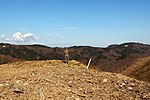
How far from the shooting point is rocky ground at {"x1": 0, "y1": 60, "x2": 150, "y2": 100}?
945 centimetres

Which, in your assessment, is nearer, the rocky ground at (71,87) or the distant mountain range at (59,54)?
the rocky ground at (71,87)

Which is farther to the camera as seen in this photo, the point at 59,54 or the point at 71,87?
the point at 59,54

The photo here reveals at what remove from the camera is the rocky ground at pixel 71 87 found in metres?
9.45

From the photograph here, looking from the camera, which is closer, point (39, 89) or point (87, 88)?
point (39, 89)

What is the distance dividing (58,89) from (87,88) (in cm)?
120

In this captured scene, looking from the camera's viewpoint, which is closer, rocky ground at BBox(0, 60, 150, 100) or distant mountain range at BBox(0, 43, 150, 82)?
rocky ground at BBox(0, 60, 150, 100)

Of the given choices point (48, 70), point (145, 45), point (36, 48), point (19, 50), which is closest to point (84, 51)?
point (36, 48)

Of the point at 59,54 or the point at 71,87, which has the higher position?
the point at 71,87

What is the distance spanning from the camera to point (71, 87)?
410 inches

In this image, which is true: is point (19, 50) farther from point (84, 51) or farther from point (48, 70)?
point (48, 70)

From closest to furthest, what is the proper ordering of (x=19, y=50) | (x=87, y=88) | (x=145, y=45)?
(x=87, y=88) < (x=19, y=50) < (x=145, y=45)

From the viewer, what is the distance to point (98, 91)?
33.6ft

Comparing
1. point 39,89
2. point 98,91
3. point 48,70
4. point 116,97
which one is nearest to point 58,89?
point 39,89

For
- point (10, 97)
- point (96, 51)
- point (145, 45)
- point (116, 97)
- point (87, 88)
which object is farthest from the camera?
point (145, 45)
